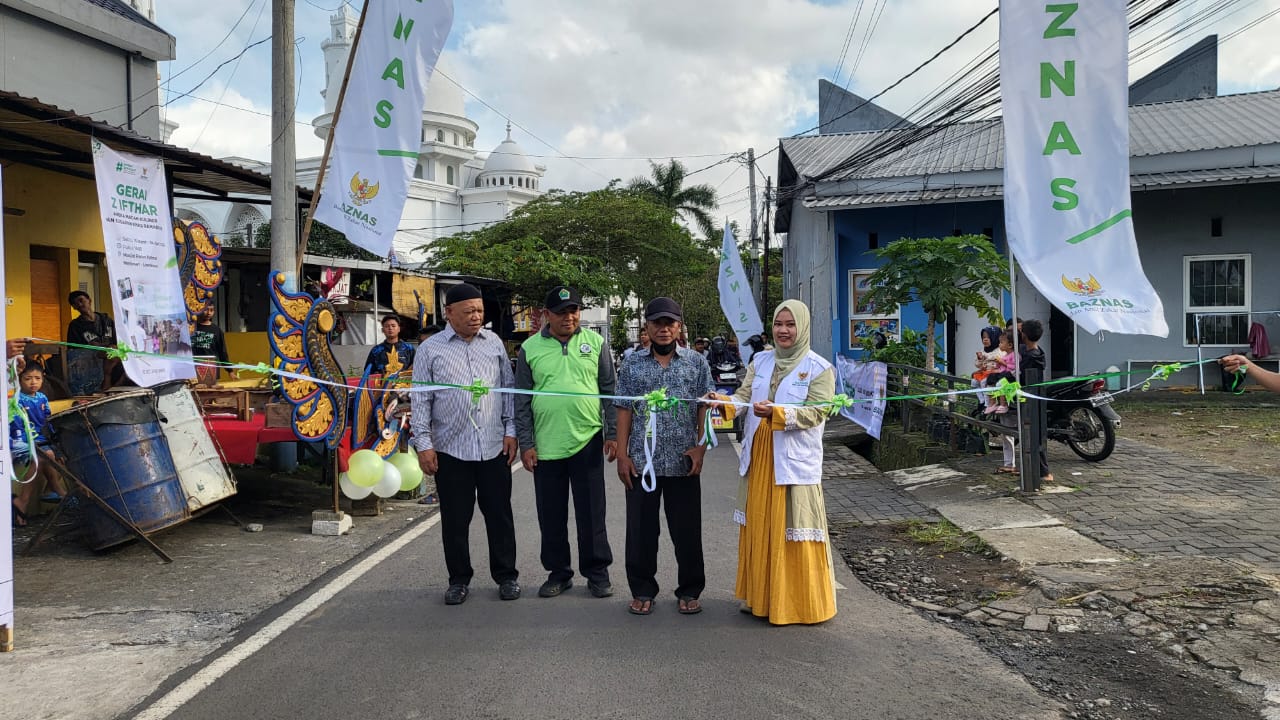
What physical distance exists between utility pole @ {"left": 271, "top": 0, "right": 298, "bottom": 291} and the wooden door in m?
4.17

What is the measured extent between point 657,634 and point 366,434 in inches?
162

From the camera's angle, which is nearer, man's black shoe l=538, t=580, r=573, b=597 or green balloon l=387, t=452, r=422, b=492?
man's black shoe l=538, t=580, r=573, b=597

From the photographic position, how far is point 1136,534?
665cm

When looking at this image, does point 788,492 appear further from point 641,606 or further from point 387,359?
point 387,359

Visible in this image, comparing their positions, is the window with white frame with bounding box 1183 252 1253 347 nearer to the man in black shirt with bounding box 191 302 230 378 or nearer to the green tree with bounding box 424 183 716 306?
the man in black shirt with bounding box 191 302 230 378

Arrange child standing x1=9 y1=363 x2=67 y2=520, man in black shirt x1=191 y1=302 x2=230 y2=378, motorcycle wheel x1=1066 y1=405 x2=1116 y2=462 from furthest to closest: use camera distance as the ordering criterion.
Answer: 1. man in black shirt x1=191 y1=302 x2=230 y2=378
2. motorcycle wheel x1=1066 y1=405 x2=1116 y2=462
3. child standing x1=9 y1=363 x2=67 y2=520

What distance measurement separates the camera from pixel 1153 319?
5.26 metres

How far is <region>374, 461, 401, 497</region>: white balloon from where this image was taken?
7957 mm

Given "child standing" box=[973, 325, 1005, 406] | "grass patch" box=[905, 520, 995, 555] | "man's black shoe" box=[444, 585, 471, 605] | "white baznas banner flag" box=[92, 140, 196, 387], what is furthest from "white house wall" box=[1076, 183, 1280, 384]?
"white baznas banner flag" box=[92, 140, 196, 387]

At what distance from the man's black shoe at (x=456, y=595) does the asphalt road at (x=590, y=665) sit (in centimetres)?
7

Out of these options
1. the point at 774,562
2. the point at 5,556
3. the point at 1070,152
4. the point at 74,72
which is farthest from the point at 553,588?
the point at 74,72

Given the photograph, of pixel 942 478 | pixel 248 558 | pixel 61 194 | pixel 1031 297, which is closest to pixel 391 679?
pixel 248 558

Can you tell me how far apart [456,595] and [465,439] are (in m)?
0.90

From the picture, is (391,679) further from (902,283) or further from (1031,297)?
(1031,297)
